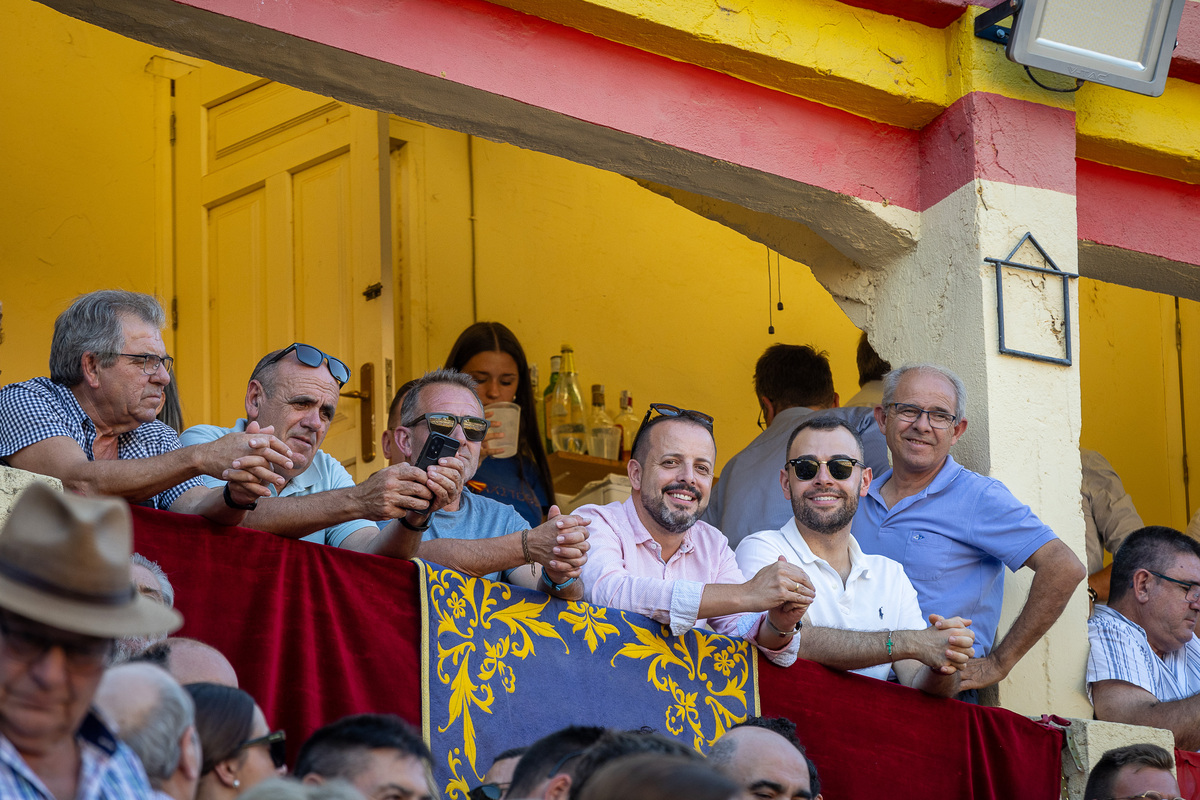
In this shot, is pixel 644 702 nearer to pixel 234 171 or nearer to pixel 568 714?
pixel 568 714

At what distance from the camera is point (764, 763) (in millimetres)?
3164

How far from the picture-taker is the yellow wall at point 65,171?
242 inches

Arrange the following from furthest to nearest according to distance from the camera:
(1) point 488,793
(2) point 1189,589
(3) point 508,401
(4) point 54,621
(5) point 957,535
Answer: (3) point 508,401
(2) point 1189,589
(5) point 957,535
(1) point 488,793
(4) point 54,621

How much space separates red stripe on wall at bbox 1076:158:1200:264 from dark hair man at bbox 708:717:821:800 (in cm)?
295

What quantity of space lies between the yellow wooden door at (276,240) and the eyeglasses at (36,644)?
370cm

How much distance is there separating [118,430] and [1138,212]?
3.89m

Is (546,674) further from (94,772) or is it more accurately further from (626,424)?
(626,424)

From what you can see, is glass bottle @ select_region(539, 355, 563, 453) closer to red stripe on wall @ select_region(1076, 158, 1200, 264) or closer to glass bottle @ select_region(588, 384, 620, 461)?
glass bottle @ select_region(588, 384, 620, 461)

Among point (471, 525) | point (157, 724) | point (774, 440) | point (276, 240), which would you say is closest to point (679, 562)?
point (471, 525)

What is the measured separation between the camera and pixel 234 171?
639cm

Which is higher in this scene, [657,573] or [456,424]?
[456,424]

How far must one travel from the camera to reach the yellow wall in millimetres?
6137

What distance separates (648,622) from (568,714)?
0.37 m

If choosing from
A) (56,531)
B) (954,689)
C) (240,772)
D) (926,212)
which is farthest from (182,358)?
(56,531)
